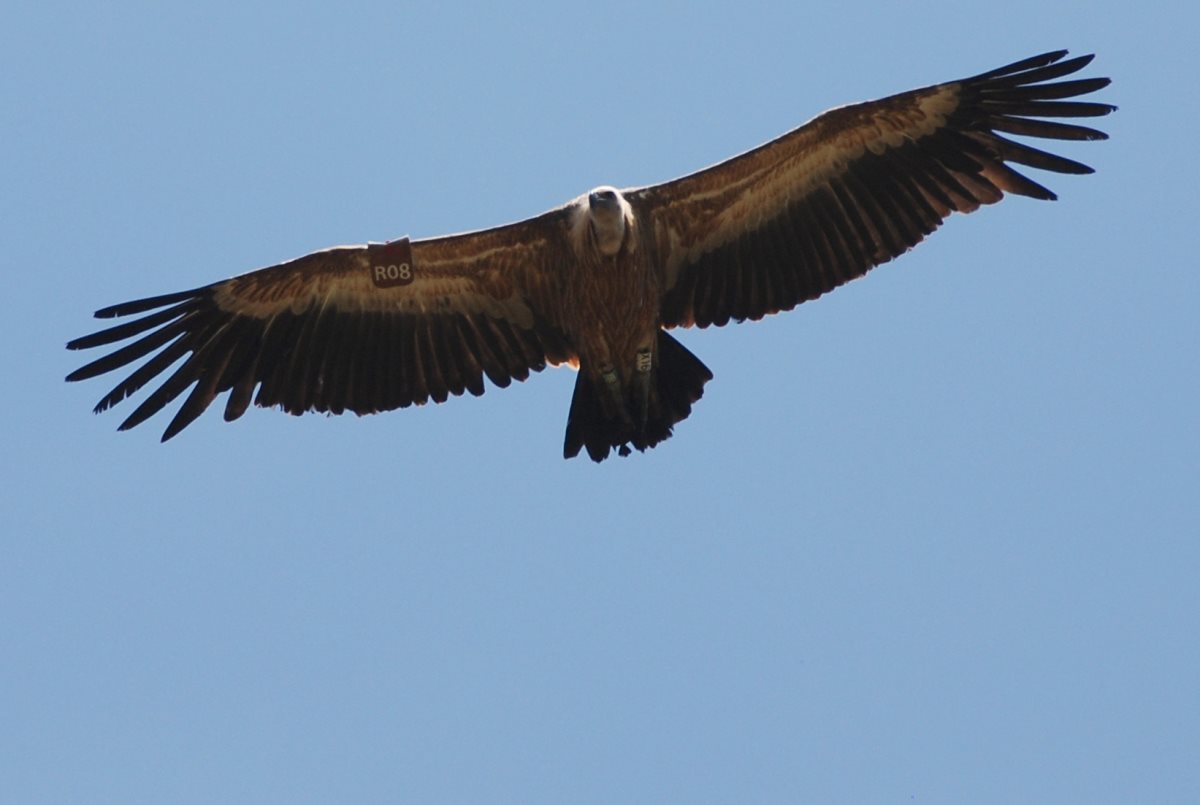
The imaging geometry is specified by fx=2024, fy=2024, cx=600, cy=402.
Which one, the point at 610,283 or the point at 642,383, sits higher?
the point at 610,283

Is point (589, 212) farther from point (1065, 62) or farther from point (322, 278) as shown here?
point (1065, 62)

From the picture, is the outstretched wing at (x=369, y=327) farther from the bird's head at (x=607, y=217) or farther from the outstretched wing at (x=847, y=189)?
the outstretched wing at (x=847, y=189)

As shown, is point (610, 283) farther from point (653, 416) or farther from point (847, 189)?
point (847, 189)

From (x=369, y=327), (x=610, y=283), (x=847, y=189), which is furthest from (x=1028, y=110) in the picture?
(x=369, y=327)

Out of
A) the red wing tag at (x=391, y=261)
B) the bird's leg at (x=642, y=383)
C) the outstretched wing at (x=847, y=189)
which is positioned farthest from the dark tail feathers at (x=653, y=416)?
the red wing tag at (x=391, y=261)

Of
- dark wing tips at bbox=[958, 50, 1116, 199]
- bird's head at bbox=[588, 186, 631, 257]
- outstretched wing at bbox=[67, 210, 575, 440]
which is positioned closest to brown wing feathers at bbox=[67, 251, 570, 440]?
outstretched wing at bbox=[67, 210, 575, 440]

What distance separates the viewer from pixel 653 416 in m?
12.6

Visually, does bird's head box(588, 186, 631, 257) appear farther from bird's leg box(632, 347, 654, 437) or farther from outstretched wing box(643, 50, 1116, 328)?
bird's leg box(632, 347, 654, 437)

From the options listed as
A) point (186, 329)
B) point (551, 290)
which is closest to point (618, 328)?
point (551, 290)

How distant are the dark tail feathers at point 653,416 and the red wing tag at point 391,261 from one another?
1.42m

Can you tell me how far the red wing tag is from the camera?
502 inches

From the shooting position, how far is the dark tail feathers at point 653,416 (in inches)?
496

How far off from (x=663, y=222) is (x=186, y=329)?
3.08 meters

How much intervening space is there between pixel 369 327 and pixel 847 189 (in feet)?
10.4
